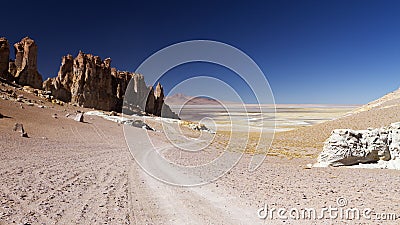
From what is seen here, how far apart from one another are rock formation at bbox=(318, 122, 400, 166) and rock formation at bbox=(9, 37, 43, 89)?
60.3 meters

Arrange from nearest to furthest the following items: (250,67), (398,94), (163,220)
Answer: (163,220)
(250,67)
(398,94)

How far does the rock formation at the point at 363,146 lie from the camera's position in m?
12.2

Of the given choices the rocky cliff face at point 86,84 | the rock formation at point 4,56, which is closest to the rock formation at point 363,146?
the rocky cliff face at point 86,84

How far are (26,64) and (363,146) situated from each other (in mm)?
63297

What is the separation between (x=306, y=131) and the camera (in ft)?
134

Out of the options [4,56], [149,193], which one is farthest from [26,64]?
[149,193]

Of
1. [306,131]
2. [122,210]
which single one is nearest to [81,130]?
[122,210]

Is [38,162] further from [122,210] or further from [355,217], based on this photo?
[355,217]

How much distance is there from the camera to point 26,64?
5553cm

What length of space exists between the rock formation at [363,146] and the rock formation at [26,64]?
60322 mm

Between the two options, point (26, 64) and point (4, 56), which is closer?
point (4, 56)

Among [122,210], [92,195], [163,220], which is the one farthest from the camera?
[92,195]

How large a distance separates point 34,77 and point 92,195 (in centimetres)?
6016

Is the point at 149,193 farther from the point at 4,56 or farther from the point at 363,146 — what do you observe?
the point at 4,56
